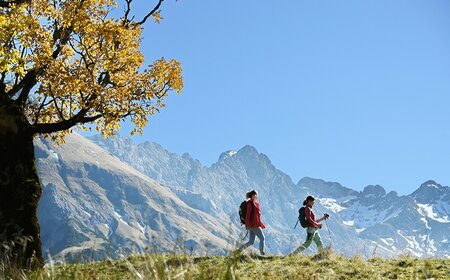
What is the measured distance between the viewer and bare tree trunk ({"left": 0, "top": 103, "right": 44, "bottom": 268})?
551 inches

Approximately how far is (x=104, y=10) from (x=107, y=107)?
4.24m

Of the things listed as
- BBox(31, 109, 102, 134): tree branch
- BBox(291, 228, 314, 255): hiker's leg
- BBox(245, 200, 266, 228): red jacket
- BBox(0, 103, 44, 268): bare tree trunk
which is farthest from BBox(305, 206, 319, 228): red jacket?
BBox(0, 103, 44, 268): bare tree trunk

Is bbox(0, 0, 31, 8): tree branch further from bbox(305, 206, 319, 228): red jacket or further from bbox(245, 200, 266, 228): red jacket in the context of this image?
bbox(305, 206, 319, 228): red jacket

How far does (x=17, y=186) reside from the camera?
14516mm

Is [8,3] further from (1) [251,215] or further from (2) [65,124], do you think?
(1) [251,215]

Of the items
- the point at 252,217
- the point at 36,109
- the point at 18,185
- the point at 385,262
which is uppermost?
the point at 36,109

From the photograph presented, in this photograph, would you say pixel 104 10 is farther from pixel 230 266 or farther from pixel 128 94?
pixel 230 266

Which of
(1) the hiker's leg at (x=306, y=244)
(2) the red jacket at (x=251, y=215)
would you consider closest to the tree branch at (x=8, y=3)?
(2) the red jacket at (x=251, y=215)

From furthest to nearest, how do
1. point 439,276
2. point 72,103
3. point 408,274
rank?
point 72,103 < point 408,274 < point 439,276

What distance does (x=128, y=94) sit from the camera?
74.4 ft

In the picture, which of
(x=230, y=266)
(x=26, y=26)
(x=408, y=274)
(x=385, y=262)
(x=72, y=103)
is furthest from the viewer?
(x=72, y=103)

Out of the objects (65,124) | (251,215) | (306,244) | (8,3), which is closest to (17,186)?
(65,124)

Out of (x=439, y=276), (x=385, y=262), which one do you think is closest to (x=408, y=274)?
(x=439, y=276)

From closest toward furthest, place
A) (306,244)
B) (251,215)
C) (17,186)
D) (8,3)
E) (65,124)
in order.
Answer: (17,186)
(8,3)
(306,244)
(65,124)
(251,215)
